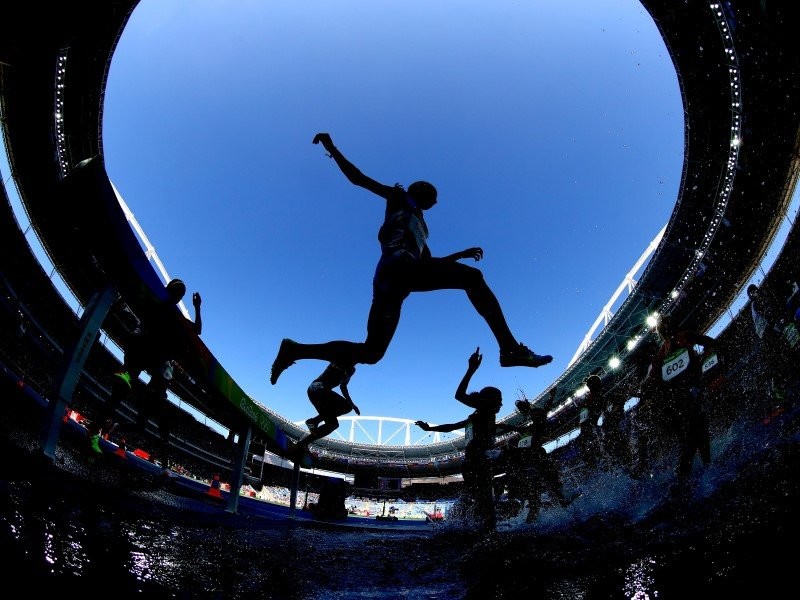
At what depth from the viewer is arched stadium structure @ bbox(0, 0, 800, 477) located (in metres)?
7.30

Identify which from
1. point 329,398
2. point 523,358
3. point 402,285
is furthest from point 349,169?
point 329,398

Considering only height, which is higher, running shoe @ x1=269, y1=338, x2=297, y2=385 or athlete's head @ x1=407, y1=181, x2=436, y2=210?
athlete's head @ x1=407, y1=181, x2=436, y2=210

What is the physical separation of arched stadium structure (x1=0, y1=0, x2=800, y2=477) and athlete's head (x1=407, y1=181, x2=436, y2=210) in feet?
9.71

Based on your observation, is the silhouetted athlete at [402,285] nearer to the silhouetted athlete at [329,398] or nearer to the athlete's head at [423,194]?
the athlete's head at [423,194]

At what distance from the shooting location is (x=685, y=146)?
12.7 m

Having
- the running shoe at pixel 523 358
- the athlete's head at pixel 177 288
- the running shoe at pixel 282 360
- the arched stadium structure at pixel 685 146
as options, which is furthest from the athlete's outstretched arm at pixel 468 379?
the athlete's head at pixel 177 288

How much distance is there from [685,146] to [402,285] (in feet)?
50.4

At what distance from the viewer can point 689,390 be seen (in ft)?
14.1

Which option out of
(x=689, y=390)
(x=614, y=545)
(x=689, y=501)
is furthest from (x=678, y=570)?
(x=689, y=390)

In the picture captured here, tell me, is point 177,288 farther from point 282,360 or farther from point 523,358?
point 523,358

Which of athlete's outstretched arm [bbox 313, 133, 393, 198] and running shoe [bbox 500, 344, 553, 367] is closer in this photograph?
running shoe [bbox 500, 344, 553, 367]

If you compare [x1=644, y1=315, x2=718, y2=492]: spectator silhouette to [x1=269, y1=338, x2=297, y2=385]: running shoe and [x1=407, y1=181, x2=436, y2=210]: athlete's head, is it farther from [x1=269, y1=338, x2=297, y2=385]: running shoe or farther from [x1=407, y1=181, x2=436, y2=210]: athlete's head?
[x1=269, y1=338, x2=297, y2=385]: running shoe

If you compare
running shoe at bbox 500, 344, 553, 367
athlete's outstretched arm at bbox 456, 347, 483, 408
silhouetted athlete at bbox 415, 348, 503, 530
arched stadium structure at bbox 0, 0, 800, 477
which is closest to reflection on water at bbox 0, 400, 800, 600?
running shoe at bbox 500, 344, 553, 367

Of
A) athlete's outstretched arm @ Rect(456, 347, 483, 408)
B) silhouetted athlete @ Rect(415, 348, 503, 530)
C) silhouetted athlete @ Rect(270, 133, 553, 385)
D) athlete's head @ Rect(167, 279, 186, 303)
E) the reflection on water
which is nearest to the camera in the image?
the reflection on water
